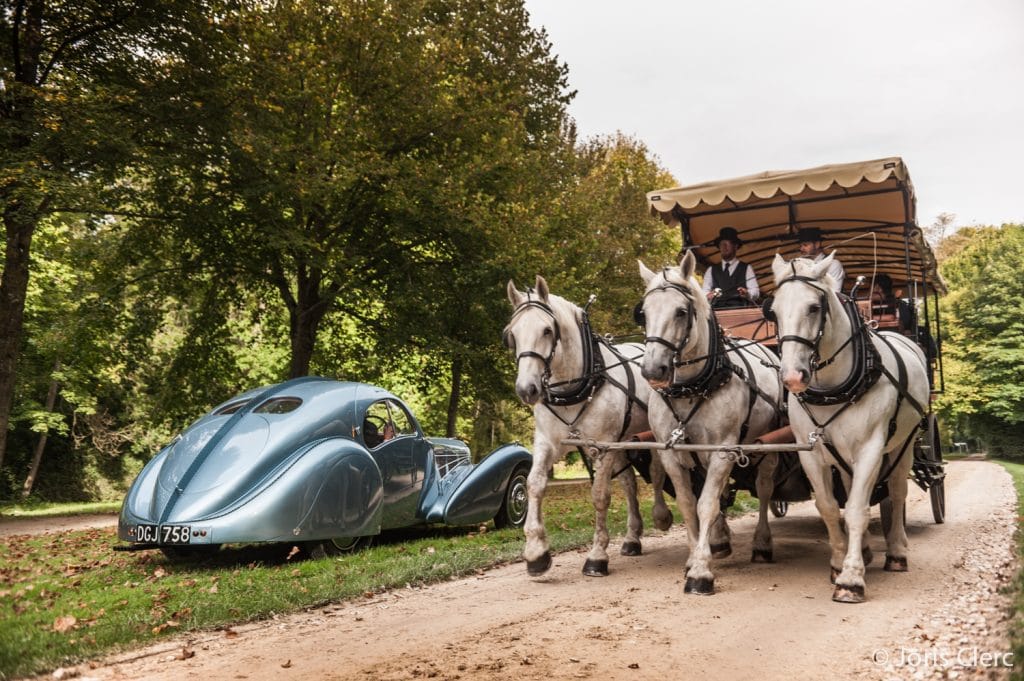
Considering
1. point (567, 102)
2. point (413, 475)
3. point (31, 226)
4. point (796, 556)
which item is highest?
point (567, 102)

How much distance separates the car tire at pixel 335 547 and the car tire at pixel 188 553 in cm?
110

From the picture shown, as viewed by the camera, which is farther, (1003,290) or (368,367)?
(1003,290)

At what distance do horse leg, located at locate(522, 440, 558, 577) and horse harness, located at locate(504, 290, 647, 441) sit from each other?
0.37 metres

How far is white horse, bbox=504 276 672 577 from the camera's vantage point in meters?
7.20

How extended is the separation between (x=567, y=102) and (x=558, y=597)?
20427 mm

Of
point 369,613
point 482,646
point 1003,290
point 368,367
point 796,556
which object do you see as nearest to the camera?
point 482,646

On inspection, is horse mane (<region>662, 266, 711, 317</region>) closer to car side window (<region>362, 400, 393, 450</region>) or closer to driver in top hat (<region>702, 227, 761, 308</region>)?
driver in top hat (<region>702, 227, 761, 308</region>)

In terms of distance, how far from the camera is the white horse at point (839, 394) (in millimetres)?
5992

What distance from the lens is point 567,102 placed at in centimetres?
2472

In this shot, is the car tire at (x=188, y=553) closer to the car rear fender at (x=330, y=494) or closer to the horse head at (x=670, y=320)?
the car rear fender at (x=330, y=494)

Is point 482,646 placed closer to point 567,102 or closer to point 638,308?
point 638,308

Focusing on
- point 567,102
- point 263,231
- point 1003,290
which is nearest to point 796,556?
point 263,231

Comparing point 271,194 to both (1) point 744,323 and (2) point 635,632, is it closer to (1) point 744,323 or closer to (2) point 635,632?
(1) point 744,323

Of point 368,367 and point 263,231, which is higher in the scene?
point 263,231
